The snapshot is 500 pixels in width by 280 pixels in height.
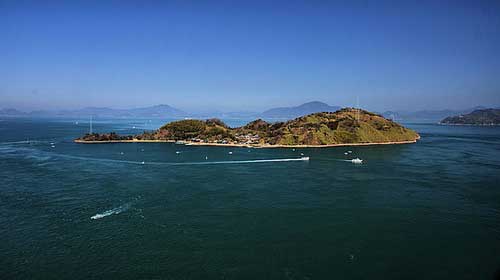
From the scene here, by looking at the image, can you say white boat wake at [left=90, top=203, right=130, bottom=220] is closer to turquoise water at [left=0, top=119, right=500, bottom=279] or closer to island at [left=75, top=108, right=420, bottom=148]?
turquoise water at [left=0, top=119, right=500, bottom=279]

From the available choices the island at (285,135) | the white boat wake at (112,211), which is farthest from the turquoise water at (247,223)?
the island at (285,135)

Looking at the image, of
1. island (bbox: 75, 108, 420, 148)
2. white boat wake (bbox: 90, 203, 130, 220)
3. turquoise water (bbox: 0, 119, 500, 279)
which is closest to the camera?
turquoise water (bbox: 0, 119, 500, 279)

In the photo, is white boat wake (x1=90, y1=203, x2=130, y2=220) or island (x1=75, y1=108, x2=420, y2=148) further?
island (x1=75, y1=108, x2=420, y2=148)

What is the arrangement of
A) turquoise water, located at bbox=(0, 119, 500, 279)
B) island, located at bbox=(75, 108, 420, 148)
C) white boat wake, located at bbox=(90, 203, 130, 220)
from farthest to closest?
island, located at bbox=(75, 108, 420, 148), white boat wake, located at bbox=(90, 203, 130, 220), turquoise water, located at bbox=(0, 119, 500, 279)

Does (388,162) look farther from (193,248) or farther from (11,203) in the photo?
(11,203)

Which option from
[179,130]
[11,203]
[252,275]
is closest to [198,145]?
[179,130]

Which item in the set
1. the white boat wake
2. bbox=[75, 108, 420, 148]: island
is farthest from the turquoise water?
bbox=[75, 108, 420, 148]: island
